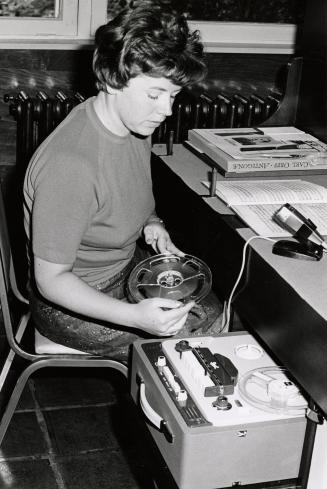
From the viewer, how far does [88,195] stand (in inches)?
63.7

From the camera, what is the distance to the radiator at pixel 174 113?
301 centimetres

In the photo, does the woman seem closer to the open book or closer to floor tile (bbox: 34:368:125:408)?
the open book

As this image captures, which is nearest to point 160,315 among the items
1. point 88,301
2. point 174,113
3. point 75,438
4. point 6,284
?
point 88,301

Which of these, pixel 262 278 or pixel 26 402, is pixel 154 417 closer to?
pixel 262 278

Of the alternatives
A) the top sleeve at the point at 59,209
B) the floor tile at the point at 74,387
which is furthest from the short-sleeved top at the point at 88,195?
the floor tile at the point at 74,387

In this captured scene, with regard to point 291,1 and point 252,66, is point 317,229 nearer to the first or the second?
point 252,66

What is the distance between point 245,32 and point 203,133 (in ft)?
4.15

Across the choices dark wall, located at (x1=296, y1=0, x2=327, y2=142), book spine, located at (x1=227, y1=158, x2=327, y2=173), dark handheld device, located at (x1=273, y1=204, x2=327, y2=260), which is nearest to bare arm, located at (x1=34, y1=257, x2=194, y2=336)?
dark handheld device, located at (x1=273, y1=204, x2=327, y2=260)

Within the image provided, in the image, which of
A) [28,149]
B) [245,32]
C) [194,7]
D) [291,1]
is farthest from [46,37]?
[291,1]

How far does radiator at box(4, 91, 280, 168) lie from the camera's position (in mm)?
3014

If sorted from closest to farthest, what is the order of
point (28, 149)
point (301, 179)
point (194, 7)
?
→ point (301, 179) → point (28, 149) → point (194, 7)

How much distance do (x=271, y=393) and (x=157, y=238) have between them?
0.67 meters

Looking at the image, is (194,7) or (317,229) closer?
(317,229)

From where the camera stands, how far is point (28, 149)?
3086 mm
